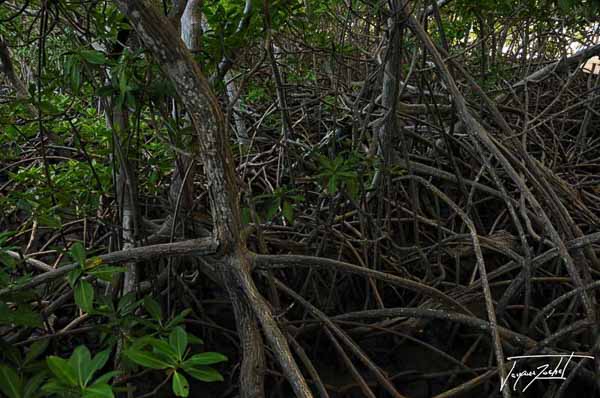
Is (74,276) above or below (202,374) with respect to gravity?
above

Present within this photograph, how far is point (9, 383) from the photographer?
0.74 m

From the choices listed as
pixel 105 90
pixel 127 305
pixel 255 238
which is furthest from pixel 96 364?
pixel 255 238

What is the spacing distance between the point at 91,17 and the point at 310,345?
1.17 meters

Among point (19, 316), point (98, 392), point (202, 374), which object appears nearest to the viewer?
point (98, 392)

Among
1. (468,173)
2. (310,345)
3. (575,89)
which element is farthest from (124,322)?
(575,89)

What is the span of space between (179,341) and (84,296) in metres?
0.18

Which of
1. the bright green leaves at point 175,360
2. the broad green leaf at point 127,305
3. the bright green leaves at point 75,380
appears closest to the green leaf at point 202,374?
the bright green leaves at point 175,360

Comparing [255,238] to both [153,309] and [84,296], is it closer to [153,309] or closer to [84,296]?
[153,309]

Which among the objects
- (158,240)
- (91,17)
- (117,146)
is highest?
(91,17)

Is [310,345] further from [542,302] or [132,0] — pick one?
[132,0]

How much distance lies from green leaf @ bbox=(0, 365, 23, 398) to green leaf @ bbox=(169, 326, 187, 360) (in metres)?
0.22

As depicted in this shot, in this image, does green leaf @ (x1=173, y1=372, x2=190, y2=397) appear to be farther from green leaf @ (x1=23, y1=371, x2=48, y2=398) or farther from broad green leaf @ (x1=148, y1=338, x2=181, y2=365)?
green leaf @ (x1=23, y1=371, x2=48, y2=398)

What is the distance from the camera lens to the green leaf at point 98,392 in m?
0.66

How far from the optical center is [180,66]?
2.73 ft
